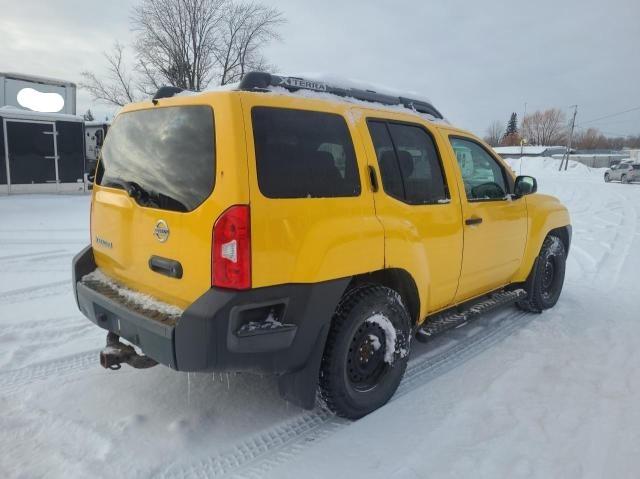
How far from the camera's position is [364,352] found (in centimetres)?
303

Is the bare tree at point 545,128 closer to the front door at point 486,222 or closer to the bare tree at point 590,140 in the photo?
the bare tree at point 590,140

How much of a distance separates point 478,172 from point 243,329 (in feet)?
8.44

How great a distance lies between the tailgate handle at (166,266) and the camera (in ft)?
8.18

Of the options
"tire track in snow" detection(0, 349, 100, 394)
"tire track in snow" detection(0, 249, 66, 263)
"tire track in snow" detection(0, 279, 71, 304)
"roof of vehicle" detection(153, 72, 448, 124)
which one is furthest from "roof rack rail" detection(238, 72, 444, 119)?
"tire track in snow" detection(0, 249, 66, 263)

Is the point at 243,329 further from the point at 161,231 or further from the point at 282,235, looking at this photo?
the point at 161,231


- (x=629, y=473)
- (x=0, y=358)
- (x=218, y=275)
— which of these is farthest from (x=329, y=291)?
(x=0, y=358)

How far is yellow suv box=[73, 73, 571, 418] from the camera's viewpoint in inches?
91.7

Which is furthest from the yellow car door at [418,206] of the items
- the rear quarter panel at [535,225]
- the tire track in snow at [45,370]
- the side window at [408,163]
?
the tire track in snow at [45,370]

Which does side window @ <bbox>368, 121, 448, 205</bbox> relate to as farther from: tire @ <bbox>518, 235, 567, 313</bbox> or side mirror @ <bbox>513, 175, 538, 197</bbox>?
tire @ <bbox>518, 235, 567, 313</bbox>

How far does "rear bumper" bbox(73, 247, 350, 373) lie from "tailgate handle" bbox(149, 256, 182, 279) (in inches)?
9.7

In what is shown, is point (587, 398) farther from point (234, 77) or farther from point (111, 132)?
point (234, 77)

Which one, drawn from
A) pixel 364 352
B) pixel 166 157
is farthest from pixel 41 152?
pixel 364 352

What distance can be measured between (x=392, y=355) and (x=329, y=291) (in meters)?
0.81

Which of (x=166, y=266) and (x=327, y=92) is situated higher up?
(x=327, y=92)
